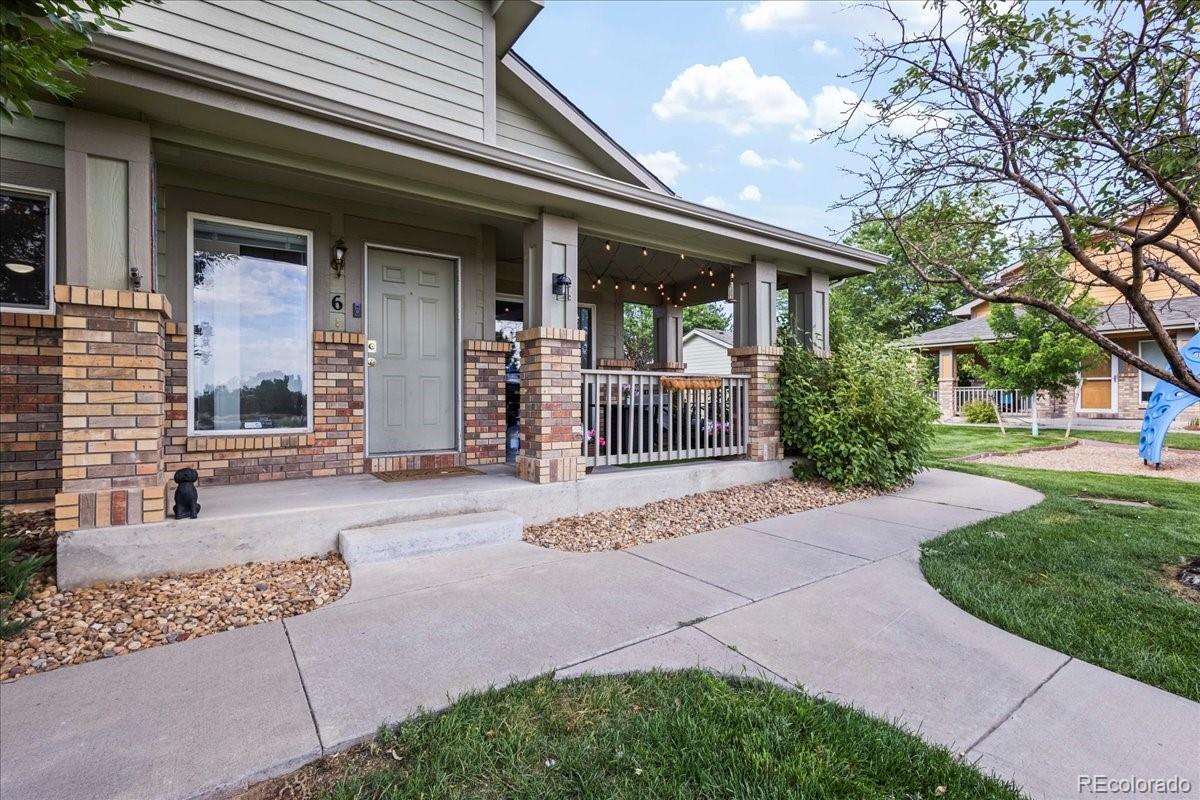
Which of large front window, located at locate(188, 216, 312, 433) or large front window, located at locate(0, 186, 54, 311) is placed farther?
large front window, located at locate(188, 216, 312, 433)

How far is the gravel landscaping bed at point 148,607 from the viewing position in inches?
93.7

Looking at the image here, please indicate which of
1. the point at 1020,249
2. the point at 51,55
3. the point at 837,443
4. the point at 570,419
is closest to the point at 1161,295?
the point at 837,443

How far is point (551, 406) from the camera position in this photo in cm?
466

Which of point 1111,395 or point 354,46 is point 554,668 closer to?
point 354,46

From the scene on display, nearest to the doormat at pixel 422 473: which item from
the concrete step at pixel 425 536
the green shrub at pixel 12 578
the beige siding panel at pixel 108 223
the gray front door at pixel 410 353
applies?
the gray front door at pixel 410 353

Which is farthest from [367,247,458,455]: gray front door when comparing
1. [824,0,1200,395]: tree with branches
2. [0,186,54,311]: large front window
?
[824,0,1200,395]: tree with branches

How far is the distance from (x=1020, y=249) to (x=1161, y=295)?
15.1 m

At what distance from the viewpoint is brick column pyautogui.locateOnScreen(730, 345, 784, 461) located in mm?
6152

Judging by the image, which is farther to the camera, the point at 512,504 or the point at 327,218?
the point at 327,218

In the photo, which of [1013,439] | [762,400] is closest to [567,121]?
[762,400]

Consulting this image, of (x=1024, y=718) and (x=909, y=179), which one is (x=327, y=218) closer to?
(x=909, y=179)

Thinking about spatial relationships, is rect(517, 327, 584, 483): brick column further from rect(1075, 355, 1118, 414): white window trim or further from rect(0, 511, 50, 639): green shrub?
rect(1075, 355, 1118, 414): white window trim

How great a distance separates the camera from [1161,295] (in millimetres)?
13523

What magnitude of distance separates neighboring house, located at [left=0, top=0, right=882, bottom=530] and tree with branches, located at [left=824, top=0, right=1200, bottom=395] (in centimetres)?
204
